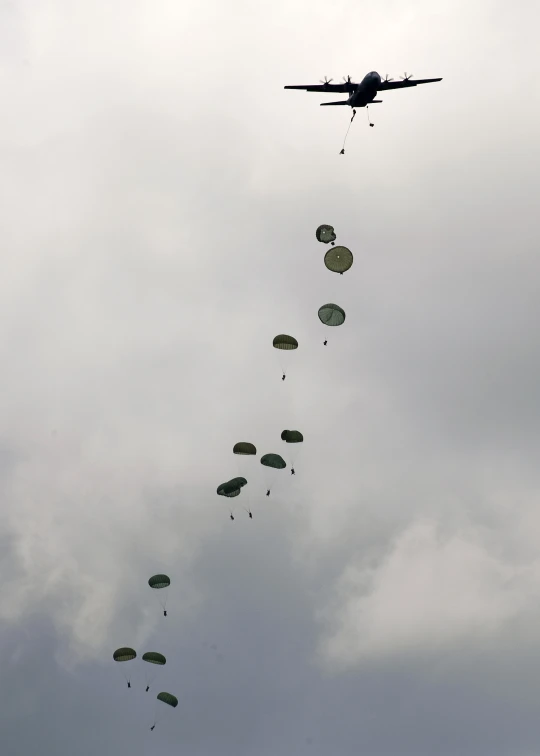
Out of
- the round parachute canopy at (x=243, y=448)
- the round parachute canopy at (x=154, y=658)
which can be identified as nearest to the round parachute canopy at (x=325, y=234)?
the round parachute canopy at (x=243, y=448)

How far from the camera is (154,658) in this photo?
545ft

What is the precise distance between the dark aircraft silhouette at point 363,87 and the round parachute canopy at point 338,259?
1688cm

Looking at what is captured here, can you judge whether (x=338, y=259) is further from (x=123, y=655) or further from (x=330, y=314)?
(x=123, y=655)

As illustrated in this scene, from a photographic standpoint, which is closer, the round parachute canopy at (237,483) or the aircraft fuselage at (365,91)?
the aircraft fuselage at (365,91)

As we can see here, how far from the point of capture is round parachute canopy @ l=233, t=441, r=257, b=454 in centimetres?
16625

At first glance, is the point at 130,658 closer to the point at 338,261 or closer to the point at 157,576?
the point at 157,576

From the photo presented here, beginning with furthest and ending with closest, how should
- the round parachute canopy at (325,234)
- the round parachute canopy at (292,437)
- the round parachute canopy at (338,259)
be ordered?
the round parachute canopy at (292,437) → the round parachute canopy at (325,234) → the round parachute canopy at (338,259)

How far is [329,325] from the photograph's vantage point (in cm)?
16062

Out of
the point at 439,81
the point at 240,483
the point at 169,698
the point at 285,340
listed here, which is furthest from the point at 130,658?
the point at 439,81

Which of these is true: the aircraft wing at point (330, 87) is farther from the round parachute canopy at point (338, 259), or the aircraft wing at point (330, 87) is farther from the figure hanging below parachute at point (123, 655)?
the figure hanging below parachute at point (123, 655)

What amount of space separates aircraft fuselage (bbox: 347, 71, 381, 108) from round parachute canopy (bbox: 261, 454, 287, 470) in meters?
43.0

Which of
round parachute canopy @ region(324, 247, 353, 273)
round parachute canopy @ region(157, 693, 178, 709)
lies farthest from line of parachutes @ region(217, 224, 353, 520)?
round parachute canopy @ region(157, 693, 178, 709)

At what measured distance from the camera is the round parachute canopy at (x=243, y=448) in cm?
16625

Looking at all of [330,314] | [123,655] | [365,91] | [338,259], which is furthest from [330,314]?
[123,655]
